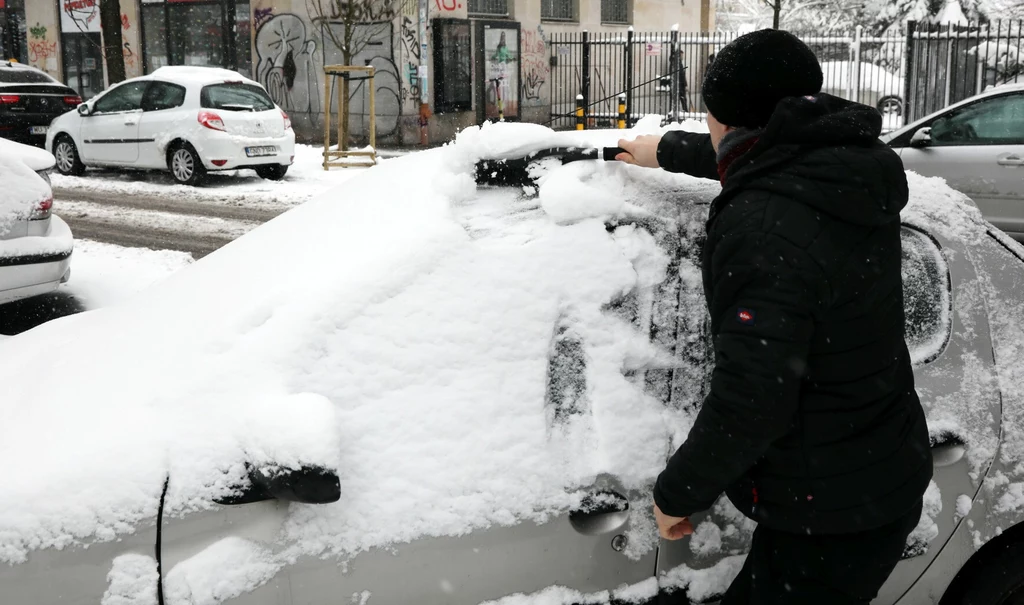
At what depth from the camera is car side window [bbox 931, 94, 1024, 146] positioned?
8.44 m

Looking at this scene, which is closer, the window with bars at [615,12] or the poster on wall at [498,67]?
the poster on wall at [498,67]

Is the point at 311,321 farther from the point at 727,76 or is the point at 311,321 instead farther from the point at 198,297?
the point at 727,76

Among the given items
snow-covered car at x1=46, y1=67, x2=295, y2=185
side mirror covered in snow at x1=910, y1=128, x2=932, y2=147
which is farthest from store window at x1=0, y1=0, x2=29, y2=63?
side mirror covered in snow at x1=910, y1=128, x2=932, y2=147

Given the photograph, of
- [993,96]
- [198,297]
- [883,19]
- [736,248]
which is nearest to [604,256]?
[736,248]

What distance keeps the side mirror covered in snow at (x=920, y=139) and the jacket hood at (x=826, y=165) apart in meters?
7.58

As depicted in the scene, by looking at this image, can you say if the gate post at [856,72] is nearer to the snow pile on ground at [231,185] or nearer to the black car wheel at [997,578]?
the snow pile on ground at [231,185]

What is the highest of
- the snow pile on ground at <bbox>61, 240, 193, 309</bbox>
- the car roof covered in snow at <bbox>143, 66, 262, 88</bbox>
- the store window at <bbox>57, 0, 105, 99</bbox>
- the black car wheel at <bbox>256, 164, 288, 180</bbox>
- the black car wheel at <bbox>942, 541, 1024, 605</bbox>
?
the store window at <bbox>57, 0, 105, 99</bbox>

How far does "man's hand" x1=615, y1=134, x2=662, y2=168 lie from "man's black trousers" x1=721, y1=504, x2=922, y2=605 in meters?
1.01

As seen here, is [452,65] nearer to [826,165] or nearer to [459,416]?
[459,416]

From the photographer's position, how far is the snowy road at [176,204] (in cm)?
1014

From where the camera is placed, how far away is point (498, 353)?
85.0 inches

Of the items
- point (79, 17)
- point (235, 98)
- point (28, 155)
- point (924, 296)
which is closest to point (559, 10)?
point (235, 98)

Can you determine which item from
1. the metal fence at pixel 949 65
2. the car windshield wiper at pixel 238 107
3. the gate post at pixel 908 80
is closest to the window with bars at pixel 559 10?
the gate post at pixel 908 80

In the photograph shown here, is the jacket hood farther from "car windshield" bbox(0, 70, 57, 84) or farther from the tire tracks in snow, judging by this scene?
"car windshield" bbox(0, 70, 57, 84)
